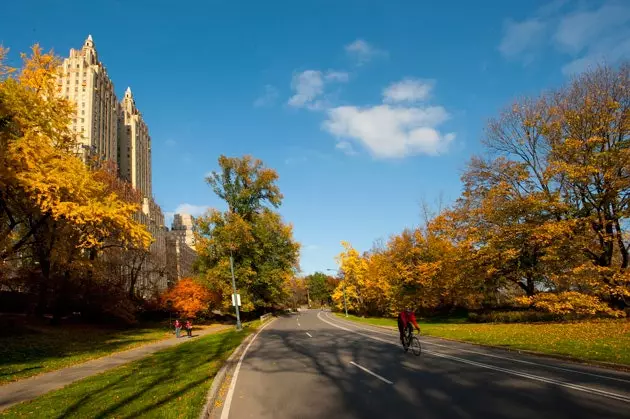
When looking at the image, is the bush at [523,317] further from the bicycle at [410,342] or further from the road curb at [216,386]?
the road curb at [216,386]

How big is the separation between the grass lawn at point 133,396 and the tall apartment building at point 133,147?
14781 centimetres

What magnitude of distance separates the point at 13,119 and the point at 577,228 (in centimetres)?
3033

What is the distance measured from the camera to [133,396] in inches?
363

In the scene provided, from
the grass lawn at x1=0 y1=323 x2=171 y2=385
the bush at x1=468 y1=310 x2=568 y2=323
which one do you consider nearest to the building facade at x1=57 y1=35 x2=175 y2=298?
the grass lawn at x1=0 y1=323 x2=171 y2=385

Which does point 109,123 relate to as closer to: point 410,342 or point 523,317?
point 523,317

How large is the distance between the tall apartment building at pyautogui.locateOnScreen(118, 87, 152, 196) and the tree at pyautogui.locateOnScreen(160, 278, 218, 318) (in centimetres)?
Result: 11806

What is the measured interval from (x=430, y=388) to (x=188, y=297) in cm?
3584

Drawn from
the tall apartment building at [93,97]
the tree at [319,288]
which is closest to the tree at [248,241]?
the tree at [319,288]

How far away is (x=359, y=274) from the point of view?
204ft

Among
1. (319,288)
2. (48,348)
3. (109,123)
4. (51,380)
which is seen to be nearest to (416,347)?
(51,380)

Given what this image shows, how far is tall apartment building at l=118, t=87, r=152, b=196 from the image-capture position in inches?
6078

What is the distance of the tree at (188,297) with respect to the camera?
40.0 m

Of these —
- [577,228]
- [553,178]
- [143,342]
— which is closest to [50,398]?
[143,342]

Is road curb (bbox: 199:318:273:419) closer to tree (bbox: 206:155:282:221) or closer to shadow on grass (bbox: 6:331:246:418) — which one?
shadow on grass (bbox: 6:331:246:418)
